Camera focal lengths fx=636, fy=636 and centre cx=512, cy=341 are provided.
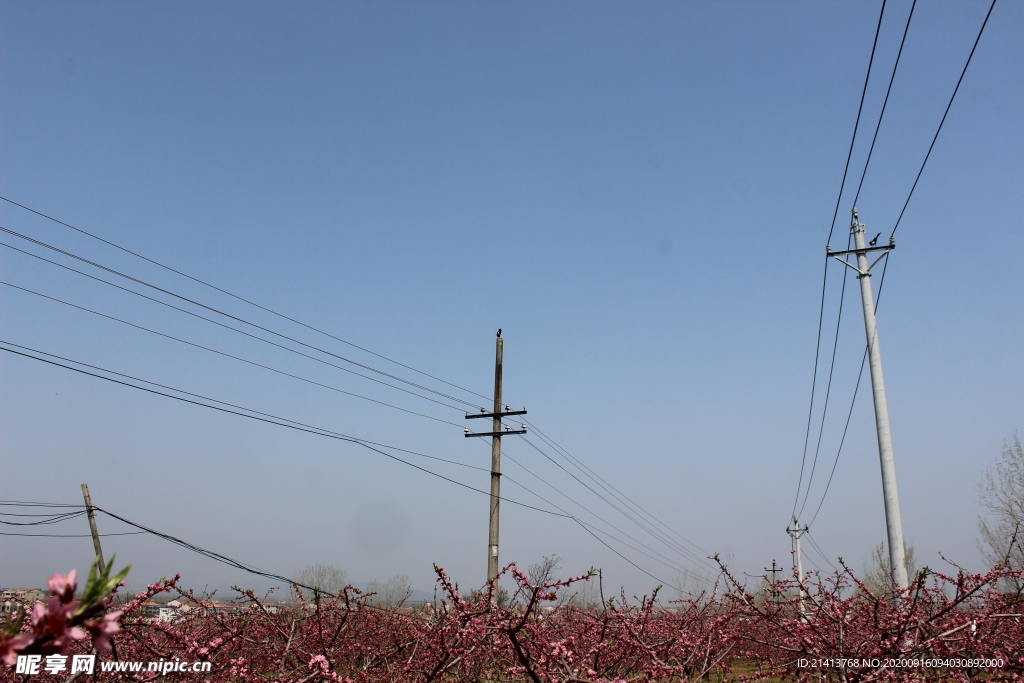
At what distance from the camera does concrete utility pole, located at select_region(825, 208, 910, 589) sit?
11008 millimetres

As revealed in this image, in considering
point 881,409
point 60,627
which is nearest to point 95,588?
point 60,627

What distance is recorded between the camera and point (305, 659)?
25.8 ft

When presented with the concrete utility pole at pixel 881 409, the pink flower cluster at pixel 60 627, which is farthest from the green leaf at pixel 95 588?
the concrete utility pole at pixel 881 409

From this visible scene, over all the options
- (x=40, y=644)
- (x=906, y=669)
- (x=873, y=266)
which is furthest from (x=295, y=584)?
(x=873, y=266)

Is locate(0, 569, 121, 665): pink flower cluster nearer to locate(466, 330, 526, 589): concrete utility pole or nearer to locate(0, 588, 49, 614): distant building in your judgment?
locate(0, 588, 49, 614): distant building

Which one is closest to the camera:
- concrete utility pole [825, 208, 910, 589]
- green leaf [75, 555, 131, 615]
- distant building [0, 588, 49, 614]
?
green leaf [75, 555, 131, 615]

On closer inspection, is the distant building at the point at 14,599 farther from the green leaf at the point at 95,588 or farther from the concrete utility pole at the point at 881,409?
the concrete utility pole at the point at 881,409

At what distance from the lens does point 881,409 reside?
12.2 meters

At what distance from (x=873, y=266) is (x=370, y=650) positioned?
41.5 ft

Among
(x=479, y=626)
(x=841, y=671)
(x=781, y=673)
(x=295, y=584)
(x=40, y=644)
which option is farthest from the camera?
(x=295, y=584)

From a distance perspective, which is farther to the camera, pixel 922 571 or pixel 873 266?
pixel 873 266

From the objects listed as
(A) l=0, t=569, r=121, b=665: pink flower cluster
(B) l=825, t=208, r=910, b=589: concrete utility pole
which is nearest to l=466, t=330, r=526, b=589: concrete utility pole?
(B) l=825, t=208, r=910, b=589: concrete utility pole

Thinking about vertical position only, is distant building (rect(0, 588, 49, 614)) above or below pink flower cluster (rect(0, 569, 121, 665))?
below

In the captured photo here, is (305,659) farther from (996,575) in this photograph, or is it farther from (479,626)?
(996,575)
